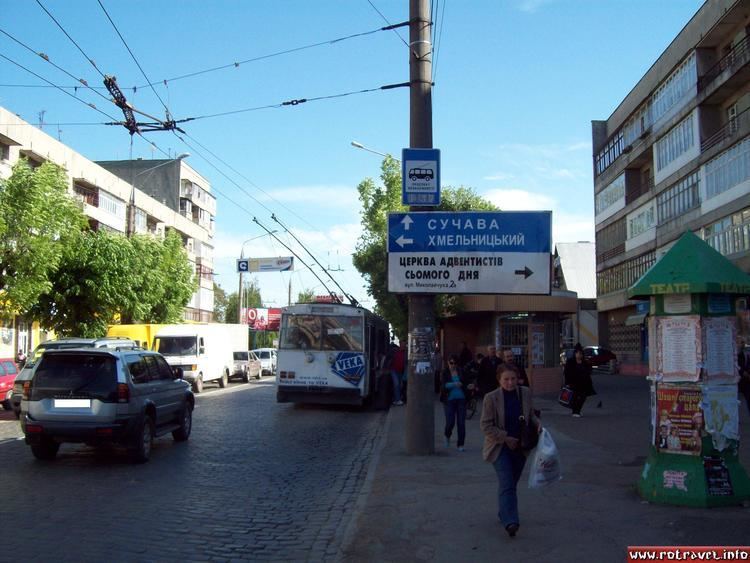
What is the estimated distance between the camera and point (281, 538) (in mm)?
7266

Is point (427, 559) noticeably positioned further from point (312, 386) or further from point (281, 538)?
point (312, 386)

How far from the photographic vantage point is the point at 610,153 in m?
48.8

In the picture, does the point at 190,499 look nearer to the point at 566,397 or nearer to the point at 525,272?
the point at 525,272

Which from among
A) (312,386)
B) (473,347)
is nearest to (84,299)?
(312,386)

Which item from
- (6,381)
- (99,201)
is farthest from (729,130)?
(99,201)

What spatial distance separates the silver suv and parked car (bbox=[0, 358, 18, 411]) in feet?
32.1

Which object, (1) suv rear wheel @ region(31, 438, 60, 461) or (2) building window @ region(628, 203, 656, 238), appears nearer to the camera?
(1) suv rear wheel @ region(31, 438, 60, 461)

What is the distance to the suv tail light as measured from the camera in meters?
11.1

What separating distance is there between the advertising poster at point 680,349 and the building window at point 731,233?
2227 cm

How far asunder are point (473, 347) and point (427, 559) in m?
25.7

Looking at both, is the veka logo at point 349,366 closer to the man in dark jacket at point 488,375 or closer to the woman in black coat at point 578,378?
the man in dark jacket at point 488,375

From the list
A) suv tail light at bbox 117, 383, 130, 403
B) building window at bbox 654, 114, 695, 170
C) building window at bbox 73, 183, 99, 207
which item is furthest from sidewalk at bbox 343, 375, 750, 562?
building window at bbox 73, 183, 99, 207

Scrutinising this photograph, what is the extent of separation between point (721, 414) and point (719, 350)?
671 millimetres

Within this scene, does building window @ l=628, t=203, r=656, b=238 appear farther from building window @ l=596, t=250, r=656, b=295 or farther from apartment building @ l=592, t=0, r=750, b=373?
building window @ l=596, t=250, r=656, b=295
